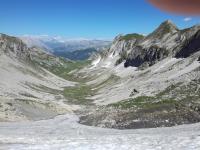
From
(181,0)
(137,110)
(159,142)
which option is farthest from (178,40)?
(181,0)

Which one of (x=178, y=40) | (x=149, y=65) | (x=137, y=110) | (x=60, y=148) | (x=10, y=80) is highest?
(x=178, y=40)

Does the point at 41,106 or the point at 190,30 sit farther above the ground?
the point at 190,30

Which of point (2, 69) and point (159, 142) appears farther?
point (2, 69)

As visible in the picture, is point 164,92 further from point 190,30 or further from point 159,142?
point 190,30

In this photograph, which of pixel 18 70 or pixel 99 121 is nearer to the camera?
pixel 99 121

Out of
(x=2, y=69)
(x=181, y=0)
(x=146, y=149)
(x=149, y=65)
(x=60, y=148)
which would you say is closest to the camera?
(x=181, y=0)

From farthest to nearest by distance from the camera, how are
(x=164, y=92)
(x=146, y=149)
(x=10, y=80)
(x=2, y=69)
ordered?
(x=2, y=69), (x=10, y=80), (x=164, y=92), (x=146, y=149)

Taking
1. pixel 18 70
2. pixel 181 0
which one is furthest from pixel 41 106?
pixel 18 70

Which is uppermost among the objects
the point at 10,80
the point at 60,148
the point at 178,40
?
the point at 178,40

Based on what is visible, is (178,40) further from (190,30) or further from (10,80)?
(10,80)
